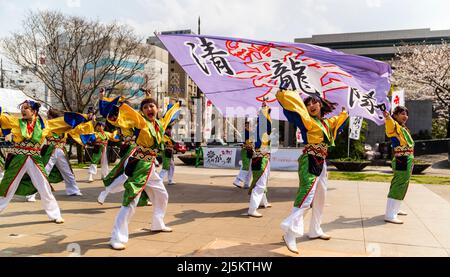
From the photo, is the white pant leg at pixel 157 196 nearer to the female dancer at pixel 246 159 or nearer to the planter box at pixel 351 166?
the female dancer at pixel 246 159

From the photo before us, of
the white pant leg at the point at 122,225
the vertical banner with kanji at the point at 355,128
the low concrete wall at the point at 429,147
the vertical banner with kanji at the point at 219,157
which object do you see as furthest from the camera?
the low concrete wall at the point at 429,147

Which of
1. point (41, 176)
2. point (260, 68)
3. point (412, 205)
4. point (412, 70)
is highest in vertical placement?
point (412, 70)

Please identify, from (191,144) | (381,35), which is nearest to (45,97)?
(191,144)

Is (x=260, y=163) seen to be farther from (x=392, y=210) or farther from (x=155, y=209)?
(x=392, y=210)

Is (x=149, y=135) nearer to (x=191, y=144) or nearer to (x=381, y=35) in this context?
(x=191, y=144)

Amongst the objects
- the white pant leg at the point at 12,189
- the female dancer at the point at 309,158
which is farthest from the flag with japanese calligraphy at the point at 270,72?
the white pant leg at the point at 12,189

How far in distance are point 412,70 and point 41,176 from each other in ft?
92.7

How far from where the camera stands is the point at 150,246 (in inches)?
184

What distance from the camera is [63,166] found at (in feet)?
28.1

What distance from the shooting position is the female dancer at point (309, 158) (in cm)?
450

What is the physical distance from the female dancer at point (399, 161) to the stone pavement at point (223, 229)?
349 mm

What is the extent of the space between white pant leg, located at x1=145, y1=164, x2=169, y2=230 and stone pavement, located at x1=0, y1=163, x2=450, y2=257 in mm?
215

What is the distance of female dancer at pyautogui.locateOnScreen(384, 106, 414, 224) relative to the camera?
6.32 m
